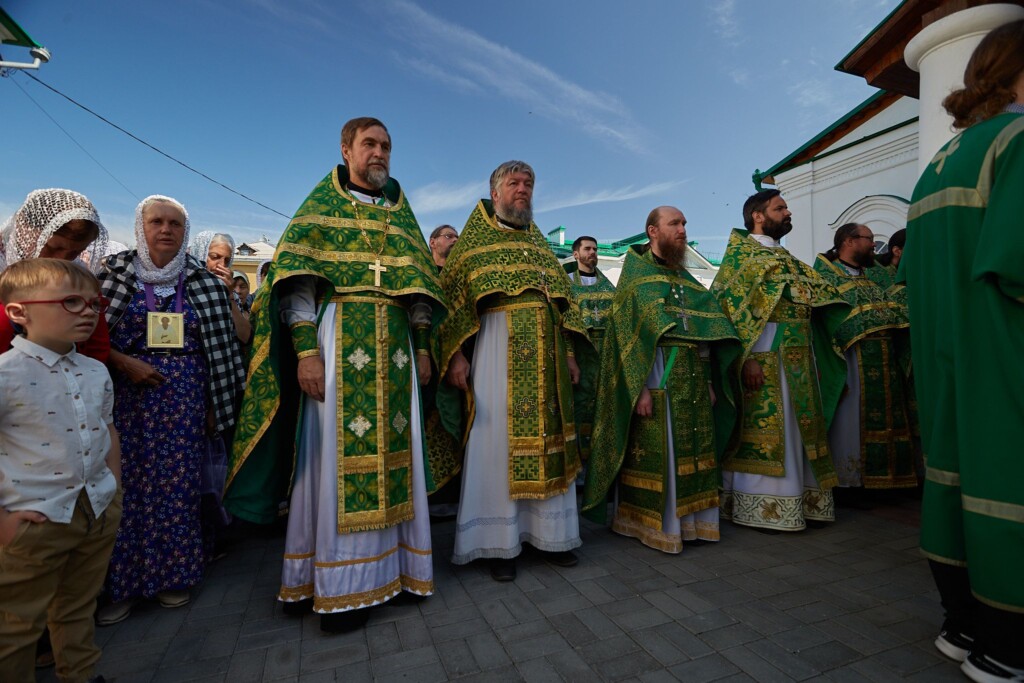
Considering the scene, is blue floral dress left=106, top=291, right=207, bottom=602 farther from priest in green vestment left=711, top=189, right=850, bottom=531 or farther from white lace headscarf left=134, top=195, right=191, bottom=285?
priest in green vestment left=711, top=189, right=850, bottom=531

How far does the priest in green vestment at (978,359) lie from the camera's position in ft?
6.84

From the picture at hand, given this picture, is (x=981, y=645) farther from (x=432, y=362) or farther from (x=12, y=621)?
(x=12, y=621)

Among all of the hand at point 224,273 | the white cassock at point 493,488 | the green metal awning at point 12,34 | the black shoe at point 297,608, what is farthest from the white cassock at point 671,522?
the green metal awning at point 12,34

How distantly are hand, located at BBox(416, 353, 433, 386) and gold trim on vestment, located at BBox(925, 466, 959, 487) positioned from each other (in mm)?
2629

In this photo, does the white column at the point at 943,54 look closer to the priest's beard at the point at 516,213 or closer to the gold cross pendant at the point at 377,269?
the priest's beard at the point at 516,213

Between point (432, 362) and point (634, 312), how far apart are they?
172 centimetres

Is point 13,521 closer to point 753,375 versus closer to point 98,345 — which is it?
point 98,345

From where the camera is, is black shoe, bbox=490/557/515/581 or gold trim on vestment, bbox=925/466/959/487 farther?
black shoe, bbox=490/557/515/581

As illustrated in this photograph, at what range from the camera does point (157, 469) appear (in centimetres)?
308

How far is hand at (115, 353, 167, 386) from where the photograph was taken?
9.62 feet

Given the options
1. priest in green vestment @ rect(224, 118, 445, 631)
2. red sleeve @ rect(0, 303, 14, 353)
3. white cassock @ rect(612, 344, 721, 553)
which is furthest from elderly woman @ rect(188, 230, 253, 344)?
white cassock @ rect(612, 344, 721, 553)

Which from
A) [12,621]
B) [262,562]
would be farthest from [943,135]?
[12,621]

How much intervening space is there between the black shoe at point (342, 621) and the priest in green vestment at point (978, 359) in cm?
278

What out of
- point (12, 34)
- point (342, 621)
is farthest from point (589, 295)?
point (12, 34)
